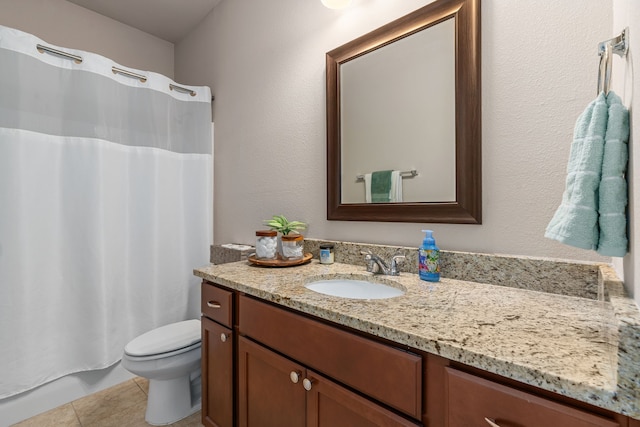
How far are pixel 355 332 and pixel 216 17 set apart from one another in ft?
7.97

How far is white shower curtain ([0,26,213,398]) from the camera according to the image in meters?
1.51

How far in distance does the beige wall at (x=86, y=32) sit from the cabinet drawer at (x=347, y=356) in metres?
2.39

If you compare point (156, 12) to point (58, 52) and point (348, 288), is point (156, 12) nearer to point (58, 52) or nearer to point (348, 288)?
point (58, 52)

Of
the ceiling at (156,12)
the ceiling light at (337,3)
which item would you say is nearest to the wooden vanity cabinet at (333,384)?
the ceiling light at (337,3)

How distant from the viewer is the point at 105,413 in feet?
5.32

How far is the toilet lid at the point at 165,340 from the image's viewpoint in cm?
146

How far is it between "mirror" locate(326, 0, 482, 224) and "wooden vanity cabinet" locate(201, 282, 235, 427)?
0.67 m

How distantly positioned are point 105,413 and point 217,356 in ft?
3.11

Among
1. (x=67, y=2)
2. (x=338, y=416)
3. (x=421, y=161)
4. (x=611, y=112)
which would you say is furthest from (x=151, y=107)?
(x=611, y=112)

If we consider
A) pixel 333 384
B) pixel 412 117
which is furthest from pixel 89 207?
pixel 412 117

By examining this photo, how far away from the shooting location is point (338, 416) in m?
0.80

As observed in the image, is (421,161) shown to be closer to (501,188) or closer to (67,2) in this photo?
(501,188)

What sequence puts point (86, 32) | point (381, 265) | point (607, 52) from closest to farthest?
1. point (607, 52)
2. point (381, 265)
3. point (86, 32)

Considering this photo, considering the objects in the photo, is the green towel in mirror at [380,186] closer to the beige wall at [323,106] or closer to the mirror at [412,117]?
the mirror at [412,117]
